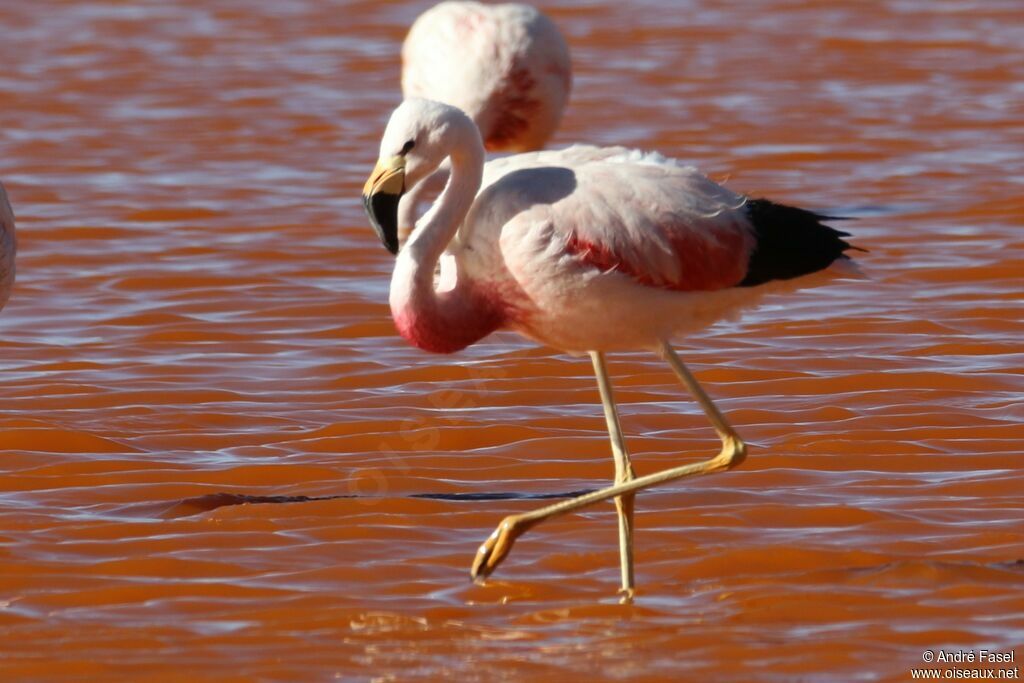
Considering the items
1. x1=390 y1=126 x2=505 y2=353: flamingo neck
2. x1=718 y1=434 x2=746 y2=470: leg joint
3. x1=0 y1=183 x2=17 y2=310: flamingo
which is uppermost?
x1=390 y1=126 x2=505 y2=353: flamingo neck

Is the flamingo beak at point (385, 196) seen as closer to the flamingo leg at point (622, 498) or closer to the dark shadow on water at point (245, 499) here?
the flamingo leg at point (622, 498)

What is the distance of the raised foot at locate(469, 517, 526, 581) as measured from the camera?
5.14 m

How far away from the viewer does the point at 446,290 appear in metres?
5.22

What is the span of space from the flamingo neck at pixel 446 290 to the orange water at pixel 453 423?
0.70 metres

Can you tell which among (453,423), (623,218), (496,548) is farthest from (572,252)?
(453,423)

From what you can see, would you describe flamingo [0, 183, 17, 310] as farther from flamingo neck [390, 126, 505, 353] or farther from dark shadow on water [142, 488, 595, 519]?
flamingo neck [390, 126, 505, 353]

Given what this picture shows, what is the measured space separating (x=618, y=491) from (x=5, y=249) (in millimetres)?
2685

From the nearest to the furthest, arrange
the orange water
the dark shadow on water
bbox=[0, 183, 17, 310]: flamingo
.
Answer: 1. the orange water
2. the dark shadow on water
3. bbox=[0, 183, 17, 310]: flamingo

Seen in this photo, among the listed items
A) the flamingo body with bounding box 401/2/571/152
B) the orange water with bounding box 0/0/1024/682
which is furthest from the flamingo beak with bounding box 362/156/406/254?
the flamingo body with bounding box 401/2/571/152

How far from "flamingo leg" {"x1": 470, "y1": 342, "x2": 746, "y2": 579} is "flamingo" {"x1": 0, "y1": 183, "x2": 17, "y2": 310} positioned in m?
2.40

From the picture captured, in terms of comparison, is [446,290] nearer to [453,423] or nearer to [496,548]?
[496,548]

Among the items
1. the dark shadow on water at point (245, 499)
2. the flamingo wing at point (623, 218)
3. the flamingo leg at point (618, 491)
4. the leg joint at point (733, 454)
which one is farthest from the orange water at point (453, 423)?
the flamingo wing at point (623, 218)

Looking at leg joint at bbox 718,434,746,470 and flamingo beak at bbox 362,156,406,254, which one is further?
leg joint at bbox 718,434,746,470

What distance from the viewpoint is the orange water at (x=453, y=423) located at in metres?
4.93
